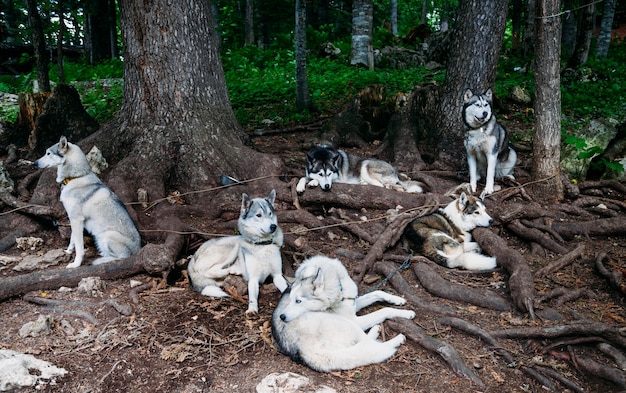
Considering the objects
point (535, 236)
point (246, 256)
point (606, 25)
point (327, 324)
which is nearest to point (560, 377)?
point (327, 324)

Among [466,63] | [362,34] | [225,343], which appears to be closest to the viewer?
[225,343]

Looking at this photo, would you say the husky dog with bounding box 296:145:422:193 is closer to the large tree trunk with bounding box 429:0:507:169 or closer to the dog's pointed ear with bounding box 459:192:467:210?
the dog's pointed ear with bounding box 459:192:467:210

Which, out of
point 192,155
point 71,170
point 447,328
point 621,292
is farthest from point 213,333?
point 621,292

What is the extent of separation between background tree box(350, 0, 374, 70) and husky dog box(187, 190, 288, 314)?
12.1 m

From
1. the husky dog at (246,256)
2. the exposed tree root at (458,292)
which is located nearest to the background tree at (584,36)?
the exposed tree root at (458,292)

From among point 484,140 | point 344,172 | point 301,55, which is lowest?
point 344,172

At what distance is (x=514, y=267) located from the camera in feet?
17.0

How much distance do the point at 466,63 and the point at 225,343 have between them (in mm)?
6941

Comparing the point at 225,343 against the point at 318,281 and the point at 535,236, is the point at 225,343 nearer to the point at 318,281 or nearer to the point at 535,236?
the point at 318,281

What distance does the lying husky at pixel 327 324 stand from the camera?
12.6ft

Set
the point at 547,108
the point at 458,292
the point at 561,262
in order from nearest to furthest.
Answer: the point at 458,292 < the point at 561,262 < the point at 547,108

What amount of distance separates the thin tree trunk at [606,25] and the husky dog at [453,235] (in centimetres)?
1439

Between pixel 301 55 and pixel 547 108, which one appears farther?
pixel 301 55

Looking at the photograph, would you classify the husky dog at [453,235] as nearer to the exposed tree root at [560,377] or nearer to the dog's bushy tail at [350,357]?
the exposed tree root at [560,377]
